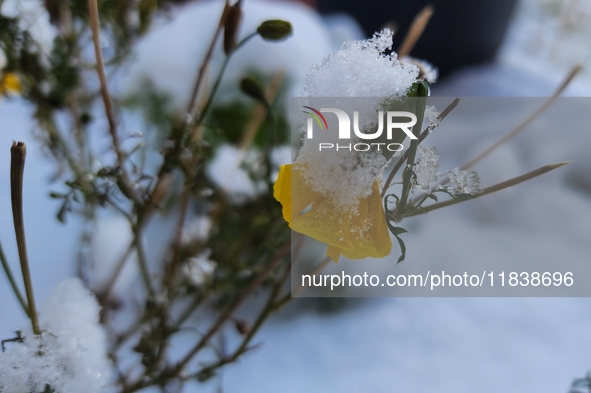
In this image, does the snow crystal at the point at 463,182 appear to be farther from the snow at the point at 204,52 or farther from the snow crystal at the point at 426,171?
the snow at the point at 204,52

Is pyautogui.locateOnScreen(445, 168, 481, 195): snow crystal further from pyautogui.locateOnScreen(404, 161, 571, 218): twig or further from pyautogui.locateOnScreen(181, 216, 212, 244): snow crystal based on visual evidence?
pyautogui.locateOnScreen(181, 216, 212, 244): snow crystal

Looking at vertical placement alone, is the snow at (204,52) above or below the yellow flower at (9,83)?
above

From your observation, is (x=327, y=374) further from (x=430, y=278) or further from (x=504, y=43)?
(x=504, y=43)

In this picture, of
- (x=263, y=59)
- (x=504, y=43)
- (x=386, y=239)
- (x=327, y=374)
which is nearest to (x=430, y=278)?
(x=386, y=239)

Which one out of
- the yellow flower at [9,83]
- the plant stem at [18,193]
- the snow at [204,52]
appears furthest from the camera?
the snow at [204,52]

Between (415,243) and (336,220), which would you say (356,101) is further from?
(415,243)

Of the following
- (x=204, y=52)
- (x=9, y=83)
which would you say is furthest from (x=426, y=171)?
(x=204, y=52)

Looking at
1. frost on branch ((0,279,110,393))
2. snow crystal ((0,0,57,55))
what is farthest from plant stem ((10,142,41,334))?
snow crystal ((0,0,57,55))

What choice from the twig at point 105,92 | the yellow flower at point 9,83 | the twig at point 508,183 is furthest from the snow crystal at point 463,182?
the yellow flower at point 9,83
